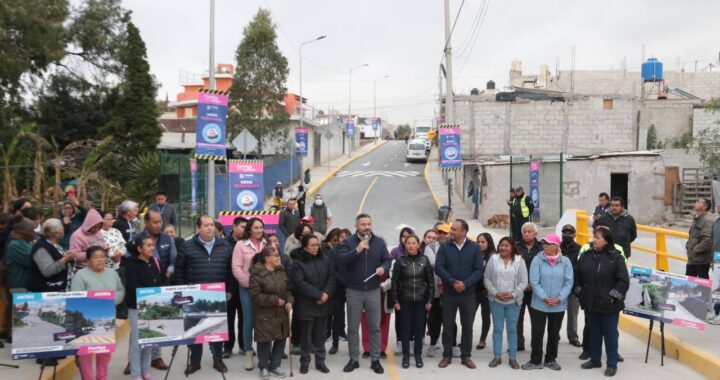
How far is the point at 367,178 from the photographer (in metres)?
46.3

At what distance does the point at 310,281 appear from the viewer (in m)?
7.89

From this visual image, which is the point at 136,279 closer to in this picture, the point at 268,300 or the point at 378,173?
the point at 268,300

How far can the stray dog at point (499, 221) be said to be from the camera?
24.9 metres

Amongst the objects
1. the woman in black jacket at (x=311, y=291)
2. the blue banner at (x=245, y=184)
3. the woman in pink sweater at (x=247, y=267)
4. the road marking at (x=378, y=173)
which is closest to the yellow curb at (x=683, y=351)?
the woman in black jacket at (x=311, y=291)

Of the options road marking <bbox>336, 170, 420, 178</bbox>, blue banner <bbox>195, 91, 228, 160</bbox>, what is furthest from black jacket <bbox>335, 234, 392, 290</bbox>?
road marking <bbox>336, 170, 420, 178</bbox>

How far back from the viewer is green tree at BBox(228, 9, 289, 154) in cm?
3797

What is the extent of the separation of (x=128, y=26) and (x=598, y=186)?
23.6 m

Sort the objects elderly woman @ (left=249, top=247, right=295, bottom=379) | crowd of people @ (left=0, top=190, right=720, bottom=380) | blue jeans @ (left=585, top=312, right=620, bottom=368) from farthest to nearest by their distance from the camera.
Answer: blue jeans @ (left=585, top=312, right=620, bottom=368) → crowd of people @ (left=0, top=190, right=720, bottom=380) → elderly woman @ (left=249, top=247, right=295, bottom=379)

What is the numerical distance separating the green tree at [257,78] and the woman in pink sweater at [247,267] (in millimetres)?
30506

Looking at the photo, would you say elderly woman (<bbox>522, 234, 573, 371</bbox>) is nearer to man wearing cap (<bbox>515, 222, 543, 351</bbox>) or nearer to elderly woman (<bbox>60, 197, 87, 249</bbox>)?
man wearing cap (<bbox>515, 222, 543, 351</bbox>)

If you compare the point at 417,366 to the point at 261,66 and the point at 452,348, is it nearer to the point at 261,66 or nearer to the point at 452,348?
the point at 452,348

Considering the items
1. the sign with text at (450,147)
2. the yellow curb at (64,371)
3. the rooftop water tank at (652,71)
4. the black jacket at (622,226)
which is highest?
the rooftop water tank at (652,71)

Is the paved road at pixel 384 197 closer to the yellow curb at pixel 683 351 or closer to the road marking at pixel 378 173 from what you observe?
the road marking at pixel 378 173

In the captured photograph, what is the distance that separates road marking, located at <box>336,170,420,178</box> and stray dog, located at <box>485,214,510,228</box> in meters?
22.7
